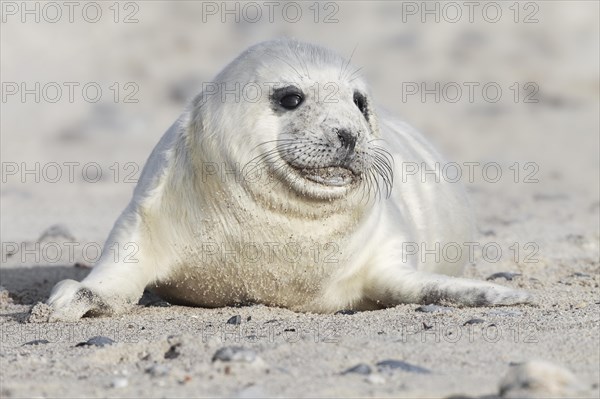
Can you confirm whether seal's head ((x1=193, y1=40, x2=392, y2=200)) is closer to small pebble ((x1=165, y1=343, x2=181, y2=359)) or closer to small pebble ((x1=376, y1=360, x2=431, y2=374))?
small pebble ((x1=165, y1=343, x2=181, y2=359))

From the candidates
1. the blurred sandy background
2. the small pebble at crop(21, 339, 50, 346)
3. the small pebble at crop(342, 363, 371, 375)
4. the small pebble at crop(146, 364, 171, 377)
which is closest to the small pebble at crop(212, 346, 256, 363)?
the blurred sandy background

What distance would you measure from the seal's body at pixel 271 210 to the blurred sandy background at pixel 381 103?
174 mm

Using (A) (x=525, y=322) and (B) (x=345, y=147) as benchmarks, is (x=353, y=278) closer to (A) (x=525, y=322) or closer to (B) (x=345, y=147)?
(B) (x=345, y=147)

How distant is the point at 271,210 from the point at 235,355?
146 cm

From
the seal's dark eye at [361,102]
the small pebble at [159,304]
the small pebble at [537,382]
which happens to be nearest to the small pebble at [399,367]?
the small pebble at [537,382]

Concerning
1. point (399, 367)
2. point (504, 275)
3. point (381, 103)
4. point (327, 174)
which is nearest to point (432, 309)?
point (327, 174)

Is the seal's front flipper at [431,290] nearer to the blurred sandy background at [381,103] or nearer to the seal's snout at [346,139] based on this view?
the blurred sandy background at [381,103]

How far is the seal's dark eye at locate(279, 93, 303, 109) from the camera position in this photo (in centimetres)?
468

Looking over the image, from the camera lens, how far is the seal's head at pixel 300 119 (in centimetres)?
454

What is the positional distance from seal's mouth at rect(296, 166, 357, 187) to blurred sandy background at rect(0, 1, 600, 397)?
526 mm

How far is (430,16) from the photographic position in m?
18.0

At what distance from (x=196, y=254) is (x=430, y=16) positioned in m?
13.8

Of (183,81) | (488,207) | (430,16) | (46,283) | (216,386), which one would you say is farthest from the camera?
(430,16)

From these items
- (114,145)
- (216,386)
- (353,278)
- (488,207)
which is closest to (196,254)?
(353,278)
